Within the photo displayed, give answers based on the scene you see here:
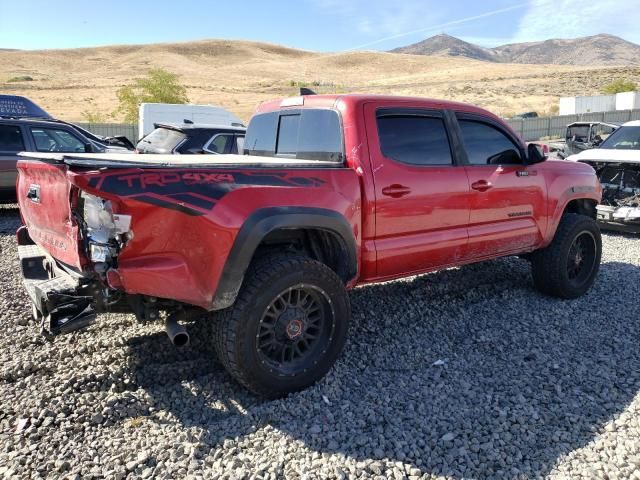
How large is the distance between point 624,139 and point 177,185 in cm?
884

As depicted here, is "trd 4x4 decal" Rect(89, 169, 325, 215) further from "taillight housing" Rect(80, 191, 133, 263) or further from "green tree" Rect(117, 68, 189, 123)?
"green tree" Rect(117, 68, 189, 123)

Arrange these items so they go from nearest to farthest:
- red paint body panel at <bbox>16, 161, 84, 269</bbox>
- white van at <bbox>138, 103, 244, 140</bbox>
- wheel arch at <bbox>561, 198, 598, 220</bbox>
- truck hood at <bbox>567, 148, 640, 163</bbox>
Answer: red paint body panel at <bbox>16, 161, 84, 269</bbox>, wheel arch at <bbox>561, 198, 598, 220</bbox>, truck hood at <bbox>567, 148, 640, 163</bbox>, white van at <bbox>138, 103, 244, 140</bbox>

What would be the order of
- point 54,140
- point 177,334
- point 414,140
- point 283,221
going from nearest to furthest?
point 177,334 < point 283,221 < point 414,140 < point 54,140

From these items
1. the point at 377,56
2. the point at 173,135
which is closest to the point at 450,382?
the point at 173,135

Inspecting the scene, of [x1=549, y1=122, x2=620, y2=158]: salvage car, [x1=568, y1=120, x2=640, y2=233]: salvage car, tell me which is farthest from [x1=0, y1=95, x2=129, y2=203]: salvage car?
[x1=549, y1=122, x2=620, y2=158]: salvage car

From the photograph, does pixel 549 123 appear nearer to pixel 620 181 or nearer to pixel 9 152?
pixel 620 181

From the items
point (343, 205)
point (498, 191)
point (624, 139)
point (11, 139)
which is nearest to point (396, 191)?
point (343, 205)

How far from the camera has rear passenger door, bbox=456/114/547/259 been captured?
4578mm

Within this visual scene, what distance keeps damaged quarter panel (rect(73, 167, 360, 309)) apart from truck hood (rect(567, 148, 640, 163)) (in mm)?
7083

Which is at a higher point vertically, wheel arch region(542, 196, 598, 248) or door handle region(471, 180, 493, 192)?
door handle region(471, 180, 493, 192)

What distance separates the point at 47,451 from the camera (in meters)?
2.84

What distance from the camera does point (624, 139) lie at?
9.26m

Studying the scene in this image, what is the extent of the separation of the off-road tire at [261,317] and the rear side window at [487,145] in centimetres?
188

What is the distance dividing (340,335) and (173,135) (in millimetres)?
6380
